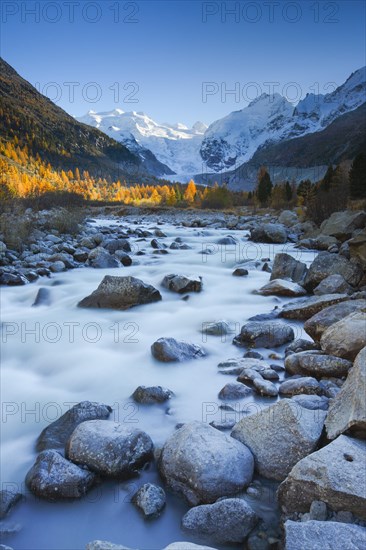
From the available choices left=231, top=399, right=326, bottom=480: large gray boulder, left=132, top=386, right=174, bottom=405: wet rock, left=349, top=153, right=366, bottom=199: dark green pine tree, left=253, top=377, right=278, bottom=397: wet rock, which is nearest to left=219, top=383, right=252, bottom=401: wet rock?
left=253, top=377, right=278, bottom=397: wet rock

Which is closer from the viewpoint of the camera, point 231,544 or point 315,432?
point 231,544

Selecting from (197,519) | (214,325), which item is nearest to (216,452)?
(197,519)

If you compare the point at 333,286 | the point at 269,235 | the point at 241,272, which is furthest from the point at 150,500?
the point at 269,235

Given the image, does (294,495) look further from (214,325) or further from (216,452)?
(214,325)

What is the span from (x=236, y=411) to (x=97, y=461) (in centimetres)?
134

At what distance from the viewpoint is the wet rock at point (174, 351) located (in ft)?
15.8

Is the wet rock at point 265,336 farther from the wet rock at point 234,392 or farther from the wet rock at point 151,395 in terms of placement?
the wet rock at point 151,395

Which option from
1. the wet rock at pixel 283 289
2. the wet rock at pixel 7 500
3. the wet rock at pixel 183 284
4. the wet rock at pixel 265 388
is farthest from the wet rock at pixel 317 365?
the wet rock at pixel 183 284

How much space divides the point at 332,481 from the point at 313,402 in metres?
1.14

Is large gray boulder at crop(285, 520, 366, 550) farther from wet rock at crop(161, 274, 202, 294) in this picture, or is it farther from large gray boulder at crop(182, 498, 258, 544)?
wet rock at crop(161, 274, 202, 294)

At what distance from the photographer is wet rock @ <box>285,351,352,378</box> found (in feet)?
12.4

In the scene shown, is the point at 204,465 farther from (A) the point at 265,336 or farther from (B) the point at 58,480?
(A) the point at 265,336

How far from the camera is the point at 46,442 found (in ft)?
10.2

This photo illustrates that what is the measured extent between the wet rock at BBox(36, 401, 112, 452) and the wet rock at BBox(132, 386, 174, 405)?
15.4 inches
